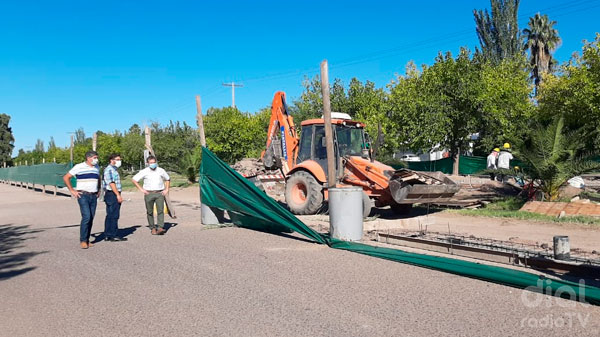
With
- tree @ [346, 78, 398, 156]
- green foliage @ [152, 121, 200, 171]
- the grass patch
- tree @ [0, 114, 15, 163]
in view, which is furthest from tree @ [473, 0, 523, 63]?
tree @ [0, 114, 15, 163]

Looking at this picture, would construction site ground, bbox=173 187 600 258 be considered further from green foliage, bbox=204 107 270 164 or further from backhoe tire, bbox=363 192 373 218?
green foliage, bbox=204 107 270 164

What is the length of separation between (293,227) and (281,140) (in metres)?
5.94

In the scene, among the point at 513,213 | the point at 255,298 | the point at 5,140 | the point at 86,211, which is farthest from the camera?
the point at 5,140

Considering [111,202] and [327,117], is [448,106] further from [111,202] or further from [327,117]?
[111,202]

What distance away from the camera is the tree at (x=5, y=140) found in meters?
96.8

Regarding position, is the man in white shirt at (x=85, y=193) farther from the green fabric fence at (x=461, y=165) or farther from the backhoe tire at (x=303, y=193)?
the green fabric fence at (x=461, y=165)

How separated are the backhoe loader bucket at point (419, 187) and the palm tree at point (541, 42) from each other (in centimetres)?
4168

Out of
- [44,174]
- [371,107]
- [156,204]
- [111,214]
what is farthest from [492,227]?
[44,174]

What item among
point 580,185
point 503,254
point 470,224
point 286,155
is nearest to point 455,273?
point 503,254

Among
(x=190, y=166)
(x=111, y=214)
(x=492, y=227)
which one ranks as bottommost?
(x=492, y=227)

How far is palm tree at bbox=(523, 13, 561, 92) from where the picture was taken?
46.8 meters

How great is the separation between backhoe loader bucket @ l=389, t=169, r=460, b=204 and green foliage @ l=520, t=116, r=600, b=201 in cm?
270

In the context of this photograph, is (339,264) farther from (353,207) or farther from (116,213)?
(116,213)

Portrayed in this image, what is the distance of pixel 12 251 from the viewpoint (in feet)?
27.4
